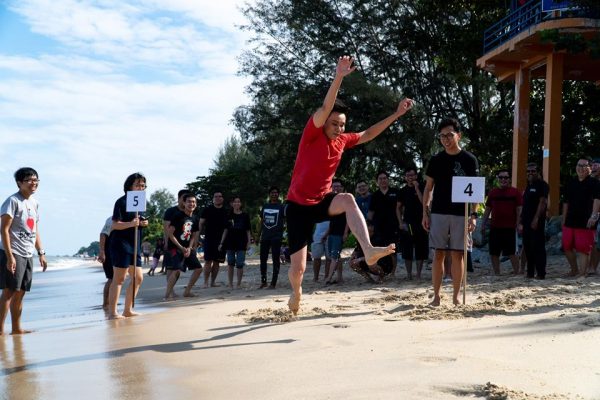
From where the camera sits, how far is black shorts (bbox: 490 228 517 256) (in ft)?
35.4

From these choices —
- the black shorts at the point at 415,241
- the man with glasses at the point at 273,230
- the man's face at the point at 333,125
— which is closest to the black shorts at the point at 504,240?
the black shorts at the point at 415,241

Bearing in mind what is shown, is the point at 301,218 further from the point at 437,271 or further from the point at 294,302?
the point at 437,271

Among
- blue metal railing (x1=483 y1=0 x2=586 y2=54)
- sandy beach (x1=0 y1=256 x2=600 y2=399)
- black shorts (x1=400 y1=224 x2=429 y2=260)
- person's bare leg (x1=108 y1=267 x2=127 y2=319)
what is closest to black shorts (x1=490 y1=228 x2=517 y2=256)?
black shorts (x1=400 y1=224 x2=429 y2=260)

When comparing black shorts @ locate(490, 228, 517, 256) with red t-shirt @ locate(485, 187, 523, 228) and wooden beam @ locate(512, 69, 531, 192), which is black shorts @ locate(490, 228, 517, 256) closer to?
red t-shirt @ locate(485, 187, 523, 228)

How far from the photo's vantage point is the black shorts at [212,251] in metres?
11.8

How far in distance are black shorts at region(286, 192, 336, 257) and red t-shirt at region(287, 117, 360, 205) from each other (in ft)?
0.16

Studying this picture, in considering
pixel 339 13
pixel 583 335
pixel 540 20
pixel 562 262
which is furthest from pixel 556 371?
pixel 339 13

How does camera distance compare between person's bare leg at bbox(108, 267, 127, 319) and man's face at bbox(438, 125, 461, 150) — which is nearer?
man's face at bbox(438, 125, 461, 150)

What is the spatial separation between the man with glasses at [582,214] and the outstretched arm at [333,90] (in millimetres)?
5851

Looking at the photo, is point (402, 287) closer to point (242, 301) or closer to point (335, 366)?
point (242, 301)

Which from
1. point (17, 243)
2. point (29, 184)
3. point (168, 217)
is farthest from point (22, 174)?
point (168, 217)

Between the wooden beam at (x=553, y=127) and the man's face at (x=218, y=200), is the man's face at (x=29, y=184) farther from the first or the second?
the wooden beam at (x=553, y=127)

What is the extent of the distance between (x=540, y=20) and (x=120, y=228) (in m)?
12.5

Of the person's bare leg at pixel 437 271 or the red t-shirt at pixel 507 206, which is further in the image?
the red t-shirt at pixel 507 206
